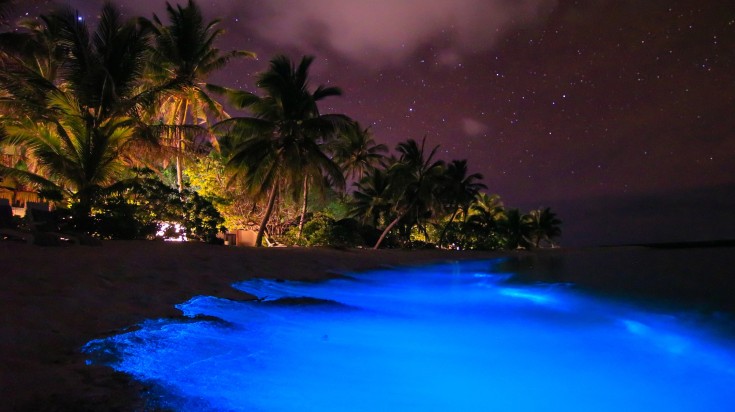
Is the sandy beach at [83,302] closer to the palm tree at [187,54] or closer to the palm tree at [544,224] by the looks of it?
the palm tree at [187,54]

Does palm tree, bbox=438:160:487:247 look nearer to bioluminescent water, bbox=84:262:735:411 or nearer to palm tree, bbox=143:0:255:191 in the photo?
palm tree, bbox=143:0:255:191

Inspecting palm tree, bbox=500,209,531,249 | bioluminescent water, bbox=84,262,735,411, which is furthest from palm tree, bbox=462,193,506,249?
bioluminescent water, bbox=84,262,735,411

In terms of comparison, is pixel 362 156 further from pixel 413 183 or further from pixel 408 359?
pixel 408 359

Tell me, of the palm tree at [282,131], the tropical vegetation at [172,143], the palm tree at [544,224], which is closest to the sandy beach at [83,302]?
the tropical vegetation at [172,143]

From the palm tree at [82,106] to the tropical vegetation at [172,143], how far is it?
3 cm

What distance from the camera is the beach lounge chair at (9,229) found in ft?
25.8

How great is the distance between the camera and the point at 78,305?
12.9ft

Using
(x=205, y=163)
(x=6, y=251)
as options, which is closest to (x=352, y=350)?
(x=6, y=251)

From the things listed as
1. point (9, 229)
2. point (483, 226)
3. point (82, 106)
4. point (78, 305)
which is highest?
point (82, 106)

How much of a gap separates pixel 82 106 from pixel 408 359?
39.2ft

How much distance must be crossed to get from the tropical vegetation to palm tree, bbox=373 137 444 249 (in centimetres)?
8

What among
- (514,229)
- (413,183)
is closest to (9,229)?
(413,183)

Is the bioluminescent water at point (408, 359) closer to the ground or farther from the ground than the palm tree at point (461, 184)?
closer to the ground

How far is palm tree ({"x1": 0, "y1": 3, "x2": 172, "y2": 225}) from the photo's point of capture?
439 inches
